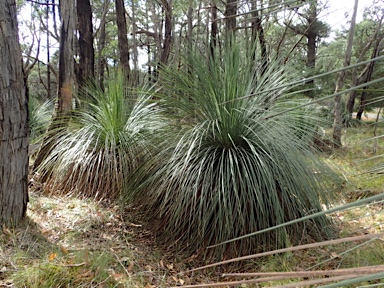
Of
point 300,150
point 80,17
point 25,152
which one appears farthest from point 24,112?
point 80,17

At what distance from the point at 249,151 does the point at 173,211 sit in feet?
2.18

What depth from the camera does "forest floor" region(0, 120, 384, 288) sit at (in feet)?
4.66

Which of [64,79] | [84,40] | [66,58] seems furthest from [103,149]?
[84,40]

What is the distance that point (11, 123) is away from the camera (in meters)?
1.77

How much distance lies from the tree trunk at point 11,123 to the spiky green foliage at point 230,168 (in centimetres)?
81

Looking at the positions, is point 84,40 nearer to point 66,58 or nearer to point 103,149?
point 66,58

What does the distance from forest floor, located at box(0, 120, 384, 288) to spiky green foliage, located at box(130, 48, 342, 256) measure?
0.13 m

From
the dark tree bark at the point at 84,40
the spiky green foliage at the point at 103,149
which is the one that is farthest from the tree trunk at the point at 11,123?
the dark tree bark at the point at 84,40

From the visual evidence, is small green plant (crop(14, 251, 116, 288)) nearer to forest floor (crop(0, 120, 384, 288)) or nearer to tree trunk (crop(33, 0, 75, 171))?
forest floor (crop(0, 120, 384, 288))

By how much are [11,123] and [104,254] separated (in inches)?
39.8

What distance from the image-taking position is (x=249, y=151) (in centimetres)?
192

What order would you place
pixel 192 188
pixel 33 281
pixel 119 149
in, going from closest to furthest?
1. pixel 33 281
2. pixel 192 188
3. pixel 119 149

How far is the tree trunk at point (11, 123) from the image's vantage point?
1717mm

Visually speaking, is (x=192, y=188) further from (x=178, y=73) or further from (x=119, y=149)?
(x=119, y=149)
